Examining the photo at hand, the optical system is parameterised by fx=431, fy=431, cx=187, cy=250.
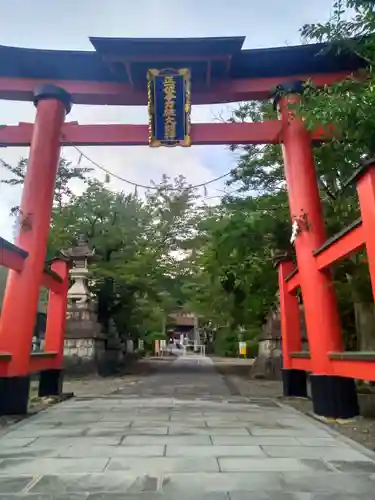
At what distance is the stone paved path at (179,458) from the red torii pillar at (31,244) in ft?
2.08

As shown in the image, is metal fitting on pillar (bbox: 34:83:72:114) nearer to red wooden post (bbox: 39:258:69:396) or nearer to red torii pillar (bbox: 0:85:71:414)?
red torii pillar (bbox: 0:85:71:414)

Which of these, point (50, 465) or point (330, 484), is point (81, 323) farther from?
point (330, 484)

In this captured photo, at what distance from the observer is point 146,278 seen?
14.7 metres

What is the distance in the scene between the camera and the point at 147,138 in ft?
25.7

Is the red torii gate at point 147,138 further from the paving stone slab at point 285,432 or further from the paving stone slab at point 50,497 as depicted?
the paving stone slab at point 50,497

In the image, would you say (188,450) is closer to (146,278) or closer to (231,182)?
(231,182)

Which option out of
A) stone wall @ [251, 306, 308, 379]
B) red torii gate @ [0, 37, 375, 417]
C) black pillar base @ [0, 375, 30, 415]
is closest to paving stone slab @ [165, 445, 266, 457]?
red torii gate @ [0, 37, 375, 417]

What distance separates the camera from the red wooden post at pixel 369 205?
14.2 ft

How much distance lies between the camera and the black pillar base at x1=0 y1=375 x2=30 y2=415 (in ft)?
19.4

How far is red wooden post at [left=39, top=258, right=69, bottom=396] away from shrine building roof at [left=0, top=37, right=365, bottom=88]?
11.8 feet

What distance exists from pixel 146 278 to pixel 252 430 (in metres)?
10.1

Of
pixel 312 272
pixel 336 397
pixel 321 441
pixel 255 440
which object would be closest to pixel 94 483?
pixel 255 440

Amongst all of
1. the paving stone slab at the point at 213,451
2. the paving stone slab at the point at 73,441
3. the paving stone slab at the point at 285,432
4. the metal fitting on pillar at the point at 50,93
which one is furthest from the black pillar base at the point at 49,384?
the metal fitting on pillar at the point at 50,93

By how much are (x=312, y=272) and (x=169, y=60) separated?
170 inches
